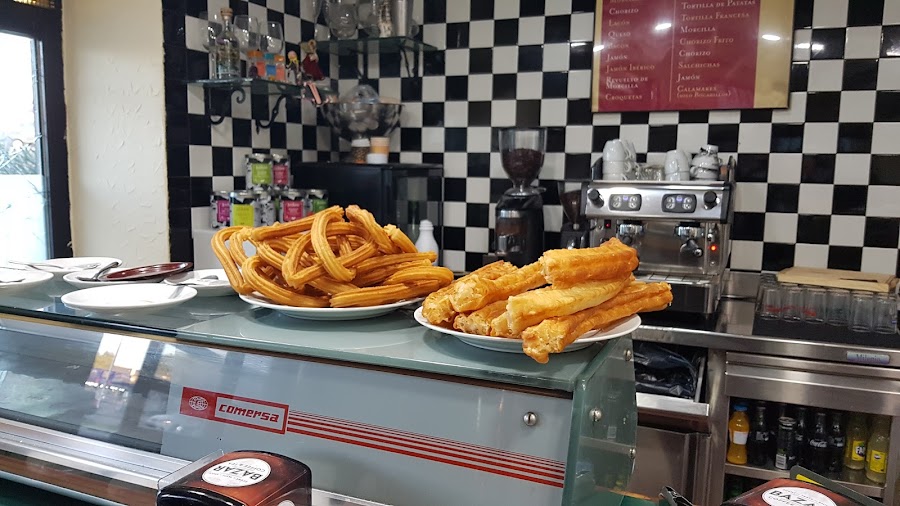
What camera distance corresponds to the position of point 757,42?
9.55 ft

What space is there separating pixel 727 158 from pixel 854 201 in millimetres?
528

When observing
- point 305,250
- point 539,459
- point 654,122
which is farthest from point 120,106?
point 539,459

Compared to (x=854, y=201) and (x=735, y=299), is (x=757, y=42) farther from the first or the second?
(x=735, y=299)

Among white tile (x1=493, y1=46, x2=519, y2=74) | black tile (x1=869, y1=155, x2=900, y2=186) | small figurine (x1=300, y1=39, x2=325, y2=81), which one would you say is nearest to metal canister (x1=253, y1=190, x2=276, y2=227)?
small figurine (x1=300, y1=39, x2=325, y2=81)

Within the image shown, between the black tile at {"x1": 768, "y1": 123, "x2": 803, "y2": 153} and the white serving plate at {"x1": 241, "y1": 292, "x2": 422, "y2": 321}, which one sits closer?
the white serving plate at {"x1": 241, "y1": 292, "x2": 422, "y2": 321}

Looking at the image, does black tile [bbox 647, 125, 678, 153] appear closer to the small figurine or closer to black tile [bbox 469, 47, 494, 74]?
black tile [bbox 469, 47, 494, 74]

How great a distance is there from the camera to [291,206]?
3008 mm

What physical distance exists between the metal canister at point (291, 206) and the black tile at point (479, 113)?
38.5 inches

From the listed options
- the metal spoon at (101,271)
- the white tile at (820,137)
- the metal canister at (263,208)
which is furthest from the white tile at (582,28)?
the metal spoon at (101,271)

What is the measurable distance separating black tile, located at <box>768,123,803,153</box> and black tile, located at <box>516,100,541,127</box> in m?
1.05

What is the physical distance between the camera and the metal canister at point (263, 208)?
9.62ft

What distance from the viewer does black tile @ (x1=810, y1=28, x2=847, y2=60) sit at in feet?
9.22

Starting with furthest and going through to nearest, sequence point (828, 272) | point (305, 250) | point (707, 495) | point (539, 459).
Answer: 1. point (828, 272)
2. point (707, 495)
3. point (305, 250)
4. point (539, 459)

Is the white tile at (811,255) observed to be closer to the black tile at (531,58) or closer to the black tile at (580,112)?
the black tile at (580,112)
